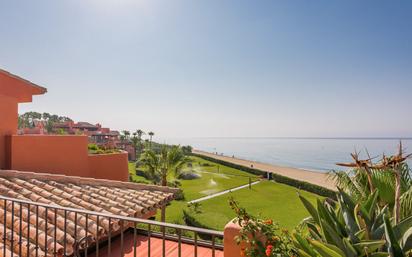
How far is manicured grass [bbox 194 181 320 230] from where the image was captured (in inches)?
671

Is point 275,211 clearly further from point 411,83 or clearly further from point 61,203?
point 61,203

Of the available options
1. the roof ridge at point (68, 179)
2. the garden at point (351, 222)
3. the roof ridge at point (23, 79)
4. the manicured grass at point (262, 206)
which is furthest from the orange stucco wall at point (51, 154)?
the manicured grass at point (262, 206)

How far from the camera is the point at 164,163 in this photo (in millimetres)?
19219

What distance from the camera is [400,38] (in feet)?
55.2

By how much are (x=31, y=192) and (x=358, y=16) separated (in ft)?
48.1

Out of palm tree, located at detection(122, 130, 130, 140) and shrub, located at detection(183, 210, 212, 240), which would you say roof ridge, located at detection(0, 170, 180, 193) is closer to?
shrub, located at detection(183, 210, 212, 240)

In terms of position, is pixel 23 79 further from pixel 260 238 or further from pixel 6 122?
pixel 260 238

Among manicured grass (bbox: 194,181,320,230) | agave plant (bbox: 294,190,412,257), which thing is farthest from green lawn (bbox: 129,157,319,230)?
agave plant (bbox: 294,190,412,257)

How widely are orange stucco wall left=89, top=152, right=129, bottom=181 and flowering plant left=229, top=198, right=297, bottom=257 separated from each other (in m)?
9.19

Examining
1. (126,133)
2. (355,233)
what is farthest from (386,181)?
(126,133)

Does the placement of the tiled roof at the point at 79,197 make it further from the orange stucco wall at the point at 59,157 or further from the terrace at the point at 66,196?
the orange stucco wall at the point at 59,157

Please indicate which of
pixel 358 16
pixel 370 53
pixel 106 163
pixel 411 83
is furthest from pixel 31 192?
pixel 411 83

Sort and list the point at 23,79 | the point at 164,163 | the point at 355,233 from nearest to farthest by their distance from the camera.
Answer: the point at 355,233 → the point at 23,79 → the point at 164,163

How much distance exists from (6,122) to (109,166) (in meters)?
3.97
